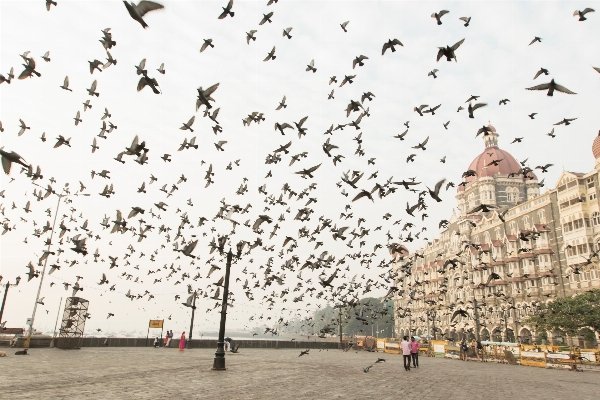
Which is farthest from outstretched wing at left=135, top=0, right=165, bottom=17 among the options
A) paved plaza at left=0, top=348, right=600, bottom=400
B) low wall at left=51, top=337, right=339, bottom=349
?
low wall at left=51, top=337, right=339, bottom=349

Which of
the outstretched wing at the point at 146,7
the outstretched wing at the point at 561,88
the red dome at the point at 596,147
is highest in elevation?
Answer: the red dome at the point at 596,147

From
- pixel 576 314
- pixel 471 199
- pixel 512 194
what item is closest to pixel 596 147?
pixel 576 314

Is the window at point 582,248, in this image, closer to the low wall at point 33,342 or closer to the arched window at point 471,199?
the arched window at point 471,199

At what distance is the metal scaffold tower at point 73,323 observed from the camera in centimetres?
2677

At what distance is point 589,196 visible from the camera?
46.8 m

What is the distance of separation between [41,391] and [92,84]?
8.22m

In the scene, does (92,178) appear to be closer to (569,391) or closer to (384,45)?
(384,45)

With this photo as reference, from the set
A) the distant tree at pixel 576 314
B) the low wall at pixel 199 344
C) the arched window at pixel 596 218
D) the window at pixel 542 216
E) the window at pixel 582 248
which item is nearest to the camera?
the low wall at pixel 199 344

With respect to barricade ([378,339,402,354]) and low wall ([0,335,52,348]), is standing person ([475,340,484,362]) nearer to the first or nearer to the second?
barricade ([378,339,402,354])

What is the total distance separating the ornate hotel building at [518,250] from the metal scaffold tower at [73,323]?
23803mm

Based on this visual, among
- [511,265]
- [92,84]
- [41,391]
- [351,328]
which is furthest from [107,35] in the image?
[351,328]

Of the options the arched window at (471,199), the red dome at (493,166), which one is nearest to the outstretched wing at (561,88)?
the red dome at (493,166)

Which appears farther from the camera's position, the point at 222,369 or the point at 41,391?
the point at 222,369

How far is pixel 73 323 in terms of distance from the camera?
2716 cm
